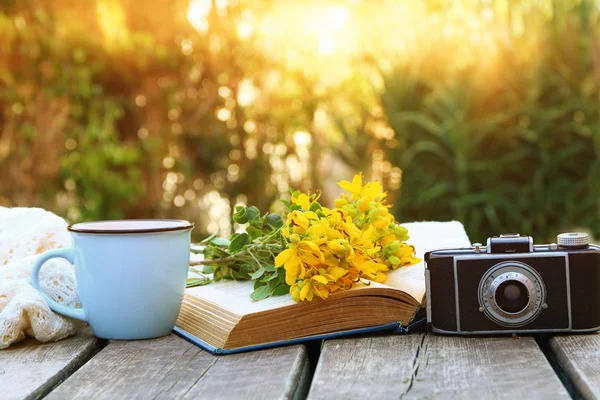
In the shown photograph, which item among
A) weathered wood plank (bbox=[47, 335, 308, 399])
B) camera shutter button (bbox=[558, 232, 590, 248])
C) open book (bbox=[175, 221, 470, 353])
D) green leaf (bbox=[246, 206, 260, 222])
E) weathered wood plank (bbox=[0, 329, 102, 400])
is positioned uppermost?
green leaf (bbox=[246, 206, 260, 222])

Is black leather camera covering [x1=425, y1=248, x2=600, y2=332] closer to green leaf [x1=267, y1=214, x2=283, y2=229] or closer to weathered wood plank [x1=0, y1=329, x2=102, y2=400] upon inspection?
green leaf [x1=267, y1=214, x2=283, y2=229]

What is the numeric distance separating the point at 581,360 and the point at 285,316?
32 cm

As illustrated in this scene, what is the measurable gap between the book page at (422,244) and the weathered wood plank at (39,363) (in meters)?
0.40

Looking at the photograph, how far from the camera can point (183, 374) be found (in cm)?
76

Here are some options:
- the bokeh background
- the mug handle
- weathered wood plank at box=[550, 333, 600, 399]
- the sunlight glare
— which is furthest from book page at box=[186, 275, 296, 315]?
the sunlight glare

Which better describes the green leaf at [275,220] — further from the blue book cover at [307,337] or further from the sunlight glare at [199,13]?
the sunlight glare at [199,13]

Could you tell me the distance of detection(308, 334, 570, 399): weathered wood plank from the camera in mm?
666

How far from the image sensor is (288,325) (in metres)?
0.87

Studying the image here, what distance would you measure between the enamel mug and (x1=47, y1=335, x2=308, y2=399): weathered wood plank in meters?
0.04

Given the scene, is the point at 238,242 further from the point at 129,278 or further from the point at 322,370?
the point at 322,370

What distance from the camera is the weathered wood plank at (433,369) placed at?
67cm

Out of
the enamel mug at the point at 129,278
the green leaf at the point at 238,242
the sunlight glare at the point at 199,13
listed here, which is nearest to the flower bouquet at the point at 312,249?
the green leaf at the point at 238,242

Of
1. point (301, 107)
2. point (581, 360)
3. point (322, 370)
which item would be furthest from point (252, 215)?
point (301, 107)

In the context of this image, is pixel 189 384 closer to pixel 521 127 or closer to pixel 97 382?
pixel 97 382
